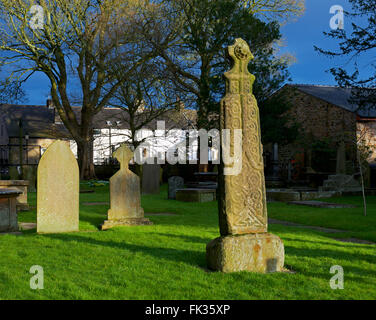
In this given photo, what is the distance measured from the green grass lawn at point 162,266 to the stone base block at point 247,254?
18 centimetres

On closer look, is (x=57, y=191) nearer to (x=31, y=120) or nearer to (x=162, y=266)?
(x=162, y=266)

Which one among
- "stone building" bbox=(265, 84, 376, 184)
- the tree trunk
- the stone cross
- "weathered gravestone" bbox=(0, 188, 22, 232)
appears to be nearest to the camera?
the stone cross

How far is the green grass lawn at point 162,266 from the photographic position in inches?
153

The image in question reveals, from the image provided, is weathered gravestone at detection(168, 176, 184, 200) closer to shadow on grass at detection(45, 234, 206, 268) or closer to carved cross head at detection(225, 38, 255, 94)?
shadow on grass at detection(45, 234, 206, 268)

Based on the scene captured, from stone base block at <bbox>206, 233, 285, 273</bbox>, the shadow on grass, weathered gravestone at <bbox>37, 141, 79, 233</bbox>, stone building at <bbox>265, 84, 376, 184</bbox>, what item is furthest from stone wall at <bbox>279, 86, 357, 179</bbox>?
stone base block at <bbox>206, 233, 285, 273</bbox>

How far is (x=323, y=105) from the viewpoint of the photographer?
25406 millimetres

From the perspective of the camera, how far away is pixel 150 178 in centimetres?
1927

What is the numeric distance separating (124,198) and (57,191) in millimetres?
1707

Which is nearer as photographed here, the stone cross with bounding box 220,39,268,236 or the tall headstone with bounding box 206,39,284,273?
the tall headstone with bounding box 206,39,284,273

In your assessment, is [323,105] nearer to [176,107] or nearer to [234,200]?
[176,107]

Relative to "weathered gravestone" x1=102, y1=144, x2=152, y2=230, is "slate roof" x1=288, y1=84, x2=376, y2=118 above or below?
above

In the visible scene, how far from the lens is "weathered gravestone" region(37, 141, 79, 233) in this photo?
7.80 metres

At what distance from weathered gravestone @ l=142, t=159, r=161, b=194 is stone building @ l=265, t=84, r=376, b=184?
768cm
